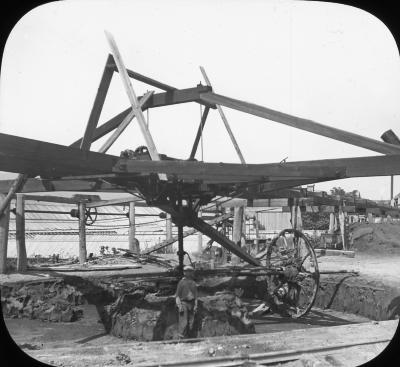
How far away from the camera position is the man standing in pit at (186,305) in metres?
7.72

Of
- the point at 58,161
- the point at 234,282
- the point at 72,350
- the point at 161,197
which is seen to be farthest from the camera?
the point at 234,282

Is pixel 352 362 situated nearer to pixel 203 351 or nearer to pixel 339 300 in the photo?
pixel 203 351

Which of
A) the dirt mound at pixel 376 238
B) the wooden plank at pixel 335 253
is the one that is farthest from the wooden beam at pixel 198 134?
the dirt mound at pixel 376 238

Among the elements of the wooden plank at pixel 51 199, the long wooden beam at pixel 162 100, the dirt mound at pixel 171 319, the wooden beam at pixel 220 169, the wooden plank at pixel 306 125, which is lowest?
the dirt mound at pixel 171 319

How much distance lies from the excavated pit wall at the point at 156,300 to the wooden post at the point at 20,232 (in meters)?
0.60

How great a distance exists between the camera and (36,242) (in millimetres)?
29109

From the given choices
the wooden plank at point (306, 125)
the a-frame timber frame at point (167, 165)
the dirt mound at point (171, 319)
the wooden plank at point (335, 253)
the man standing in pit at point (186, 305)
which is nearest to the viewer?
the a-frame timber frame at point (167, 165)

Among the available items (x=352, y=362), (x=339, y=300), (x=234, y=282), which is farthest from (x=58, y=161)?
(x=339, y=300)

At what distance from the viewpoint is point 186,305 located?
25.4ft

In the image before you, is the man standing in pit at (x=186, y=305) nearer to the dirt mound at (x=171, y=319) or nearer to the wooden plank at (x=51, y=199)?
the dirt mound at (x=171, y=319)

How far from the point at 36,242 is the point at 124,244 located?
18.4ft

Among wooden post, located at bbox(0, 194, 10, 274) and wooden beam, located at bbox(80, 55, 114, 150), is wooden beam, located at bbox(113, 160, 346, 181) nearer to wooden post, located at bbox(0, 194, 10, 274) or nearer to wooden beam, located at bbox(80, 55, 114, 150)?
wooden beam, located at bbox(80, 55, 114, 150)

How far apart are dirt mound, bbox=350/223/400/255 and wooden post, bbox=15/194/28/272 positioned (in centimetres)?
1960

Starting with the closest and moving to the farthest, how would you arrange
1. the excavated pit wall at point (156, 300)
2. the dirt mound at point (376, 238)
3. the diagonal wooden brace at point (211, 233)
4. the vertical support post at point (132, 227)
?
the excavated pit wall at point (156, 300) → the diagonal wooden brace at point (211, 233) → the vertical support post at point (132, 227) → the dirt mound at point (376, 238)
